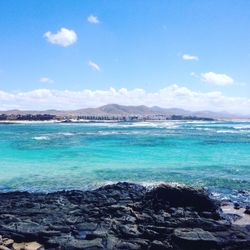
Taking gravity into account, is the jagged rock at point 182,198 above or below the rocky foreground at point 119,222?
above

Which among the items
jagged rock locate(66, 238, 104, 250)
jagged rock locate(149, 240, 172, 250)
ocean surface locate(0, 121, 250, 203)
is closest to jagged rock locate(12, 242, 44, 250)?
jagged rock locate(66, 238, 104, 250)

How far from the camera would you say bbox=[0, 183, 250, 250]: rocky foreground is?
43.0 ft

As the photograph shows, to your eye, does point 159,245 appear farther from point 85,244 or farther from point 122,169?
point 122,169

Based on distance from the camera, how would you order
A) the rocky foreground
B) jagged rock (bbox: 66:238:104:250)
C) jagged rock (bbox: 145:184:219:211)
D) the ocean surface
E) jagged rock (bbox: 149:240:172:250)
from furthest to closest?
the ocean surface < jagged rock (bbox: 145:184:219:211) < the rocky foreground < jagged rock (bbox: 66:238:104:250) < jagged rock (bbox: 149:240:172:250)

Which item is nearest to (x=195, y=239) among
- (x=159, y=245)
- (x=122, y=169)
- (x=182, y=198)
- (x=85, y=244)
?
(x=159, y=245)

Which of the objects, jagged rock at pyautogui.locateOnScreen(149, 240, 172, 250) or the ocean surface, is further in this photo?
the ocean surface

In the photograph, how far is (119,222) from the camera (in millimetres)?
15008

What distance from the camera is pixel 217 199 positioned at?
66.3ft

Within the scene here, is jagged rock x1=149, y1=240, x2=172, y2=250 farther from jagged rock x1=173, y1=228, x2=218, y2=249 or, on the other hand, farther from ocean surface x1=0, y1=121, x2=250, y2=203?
ocean surface x1=0, y1=121, x2=250, y2=203

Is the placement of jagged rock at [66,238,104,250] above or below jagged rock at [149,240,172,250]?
below

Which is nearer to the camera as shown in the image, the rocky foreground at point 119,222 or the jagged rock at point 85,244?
the jagged rock at point 85,244

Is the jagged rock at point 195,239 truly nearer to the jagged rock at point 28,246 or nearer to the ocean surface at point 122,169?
the jagged rock at point 28,246

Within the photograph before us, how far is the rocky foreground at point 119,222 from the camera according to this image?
1309cm

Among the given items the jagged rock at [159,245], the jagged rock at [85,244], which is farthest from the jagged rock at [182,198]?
the jagged rock at [85,244]
